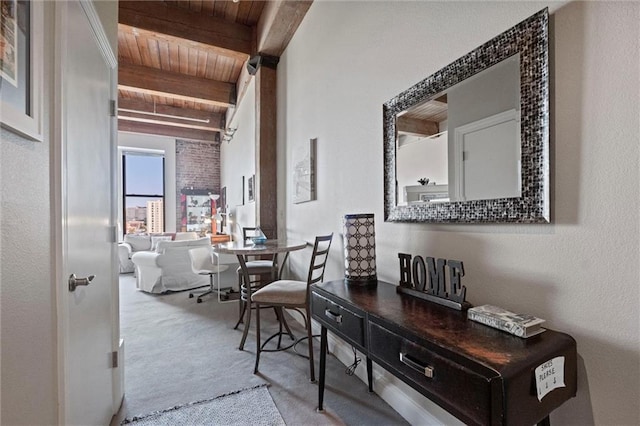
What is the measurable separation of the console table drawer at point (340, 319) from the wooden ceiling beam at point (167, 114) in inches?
A: 262

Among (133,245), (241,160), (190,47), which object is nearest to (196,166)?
(133,245)

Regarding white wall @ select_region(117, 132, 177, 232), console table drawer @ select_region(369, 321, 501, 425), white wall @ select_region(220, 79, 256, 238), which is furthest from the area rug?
white wall @ select_region(117, 132, 177, 232)

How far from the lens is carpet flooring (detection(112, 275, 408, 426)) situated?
174cm

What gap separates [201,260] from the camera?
4414 millimetres

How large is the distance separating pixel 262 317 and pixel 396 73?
2.86 meters

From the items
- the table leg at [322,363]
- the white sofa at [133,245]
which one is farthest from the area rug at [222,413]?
the white sofa at [133,245]

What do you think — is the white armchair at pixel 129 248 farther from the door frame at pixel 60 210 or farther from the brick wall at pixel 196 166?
the door frame at pixel 60 210

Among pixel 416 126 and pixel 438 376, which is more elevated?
pixel 416 126

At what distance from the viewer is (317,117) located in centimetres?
280

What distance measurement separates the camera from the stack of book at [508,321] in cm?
91

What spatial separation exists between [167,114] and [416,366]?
742 centimetres

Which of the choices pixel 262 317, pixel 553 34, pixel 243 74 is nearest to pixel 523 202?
pixel 553 34

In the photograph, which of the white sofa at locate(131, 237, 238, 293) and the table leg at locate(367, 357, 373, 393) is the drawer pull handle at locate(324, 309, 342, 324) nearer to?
the table leg at locate(367, 357, 373, 393)

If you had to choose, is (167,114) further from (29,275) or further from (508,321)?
(508,321)
